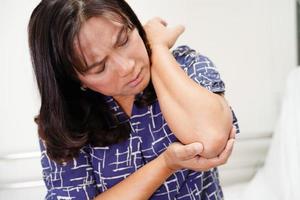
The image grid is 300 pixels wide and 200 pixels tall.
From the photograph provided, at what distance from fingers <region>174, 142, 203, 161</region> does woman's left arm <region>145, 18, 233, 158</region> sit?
15 mm

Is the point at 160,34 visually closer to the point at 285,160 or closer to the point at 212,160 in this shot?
the point at 212,160

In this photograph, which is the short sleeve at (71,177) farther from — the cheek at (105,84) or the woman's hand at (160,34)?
the woman's hand at (160,34)

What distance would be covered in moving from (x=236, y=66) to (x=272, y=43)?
0.19 meters

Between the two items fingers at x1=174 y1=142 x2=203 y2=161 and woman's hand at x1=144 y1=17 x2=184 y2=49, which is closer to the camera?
fingers at x1=174 y1=142 x2=203 y2=161

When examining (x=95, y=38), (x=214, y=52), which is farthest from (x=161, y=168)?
(x=214, y=52)

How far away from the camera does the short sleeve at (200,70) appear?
2.24 feet

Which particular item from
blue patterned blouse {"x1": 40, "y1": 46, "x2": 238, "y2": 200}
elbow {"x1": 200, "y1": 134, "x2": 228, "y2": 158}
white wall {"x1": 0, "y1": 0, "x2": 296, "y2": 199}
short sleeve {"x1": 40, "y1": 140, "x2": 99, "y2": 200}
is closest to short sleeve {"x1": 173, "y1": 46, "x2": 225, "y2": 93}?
blue patterned blouse {"x1": 40, "y1": 46, "x2": 238, "y2": 200}

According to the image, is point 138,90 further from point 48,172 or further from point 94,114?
point 48,172

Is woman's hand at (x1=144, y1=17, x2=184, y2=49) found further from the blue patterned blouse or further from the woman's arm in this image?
the woman's arm

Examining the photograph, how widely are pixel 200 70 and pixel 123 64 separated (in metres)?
0.17

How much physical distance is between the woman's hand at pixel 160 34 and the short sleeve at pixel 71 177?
0.97 ft

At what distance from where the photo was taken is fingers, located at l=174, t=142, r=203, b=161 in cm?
60

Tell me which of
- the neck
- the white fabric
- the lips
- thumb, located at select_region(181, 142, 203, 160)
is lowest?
the white fabric

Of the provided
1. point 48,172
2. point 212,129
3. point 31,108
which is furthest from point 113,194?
point 31,108
